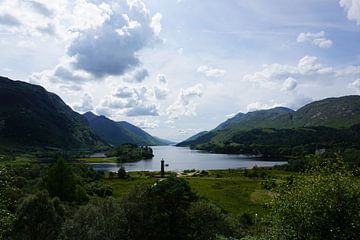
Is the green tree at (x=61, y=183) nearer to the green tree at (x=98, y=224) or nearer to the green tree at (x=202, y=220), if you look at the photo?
the green tree at (x=98, y=224)

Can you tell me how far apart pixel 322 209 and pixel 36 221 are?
3747 centimetres

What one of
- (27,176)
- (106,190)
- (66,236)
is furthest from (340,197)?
(27,176)

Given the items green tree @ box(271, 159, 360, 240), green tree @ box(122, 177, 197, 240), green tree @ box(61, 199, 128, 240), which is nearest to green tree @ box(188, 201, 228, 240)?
green tree @ box(122, 177, 197, 240)

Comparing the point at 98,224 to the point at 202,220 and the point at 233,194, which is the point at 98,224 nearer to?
the point at 202,220

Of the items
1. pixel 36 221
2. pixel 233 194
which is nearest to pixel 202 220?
pixel 36 221

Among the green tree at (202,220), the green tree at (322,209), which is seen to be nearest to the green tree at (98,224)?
the green tree at (202,220)

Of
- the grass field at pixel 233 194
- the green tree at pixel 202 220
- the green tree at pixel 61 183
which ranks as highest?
the green tree at pixel 61 183

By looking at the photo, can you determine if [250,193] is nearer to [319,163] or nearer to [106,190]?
[106,190]

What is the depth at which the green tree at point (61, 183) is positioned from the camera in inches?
2955

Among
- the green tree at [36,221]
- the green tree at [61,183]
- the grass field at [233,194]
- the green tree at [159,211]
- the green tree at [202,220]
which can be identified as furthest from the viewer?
the grass field at [233,194]

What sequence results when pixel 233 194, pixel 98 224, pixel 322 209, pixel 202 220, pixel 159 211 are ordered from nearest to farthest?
pixel 322 209 → pixel 98 224 → pixel 159 211 → pixel 202 220 → pixel 233 194

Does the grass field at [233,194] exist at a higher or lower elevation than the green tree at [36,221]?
lower

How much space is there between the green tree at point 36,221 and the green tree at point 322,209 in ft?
107

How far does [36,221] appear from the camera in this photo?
156 ft
